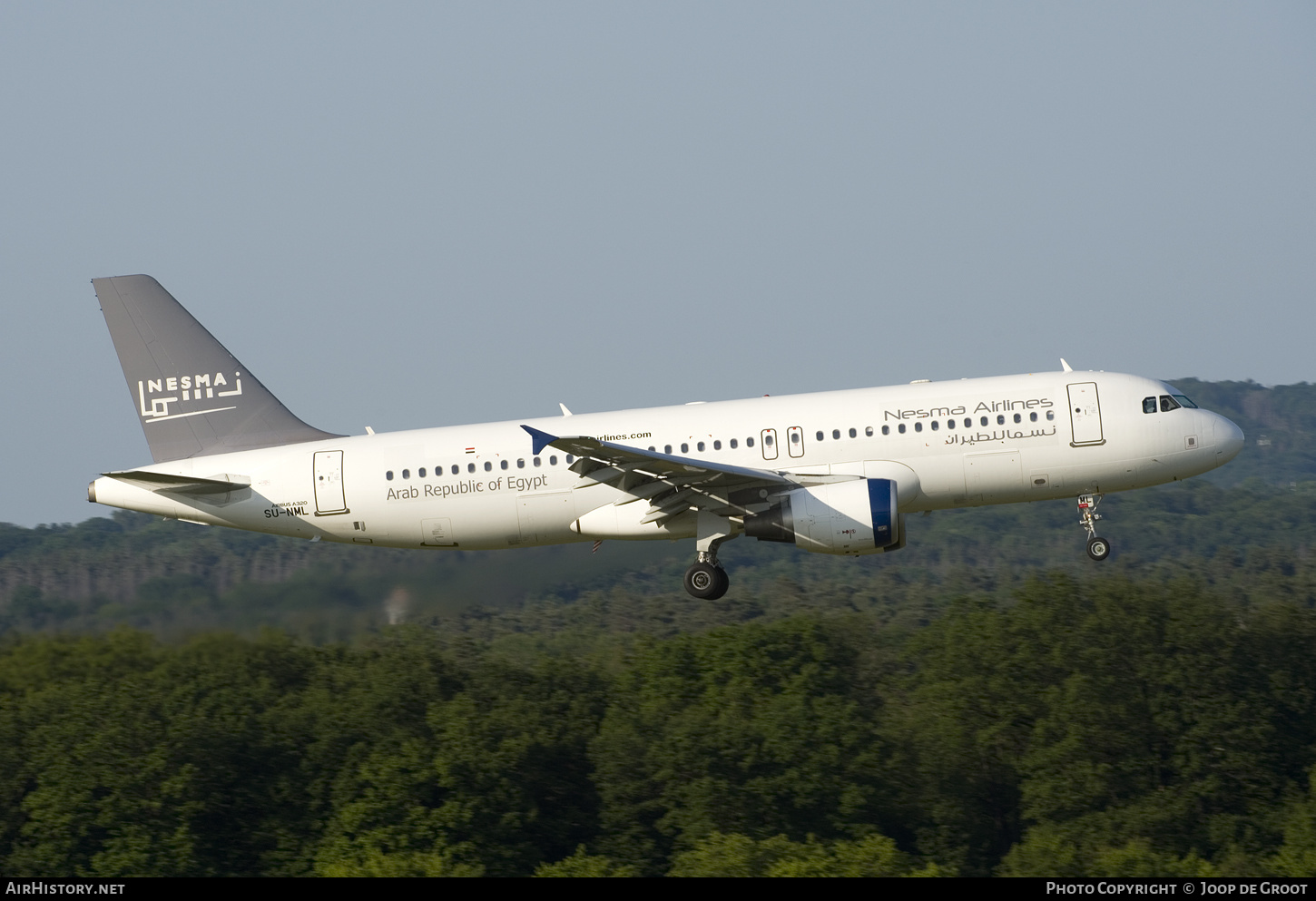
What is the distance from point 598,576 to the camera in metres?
42.0

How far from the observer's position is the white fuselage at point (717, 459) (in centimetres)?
3309

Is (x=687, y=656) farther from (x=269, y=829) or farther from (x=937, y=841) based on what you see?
(x=269, y=829)

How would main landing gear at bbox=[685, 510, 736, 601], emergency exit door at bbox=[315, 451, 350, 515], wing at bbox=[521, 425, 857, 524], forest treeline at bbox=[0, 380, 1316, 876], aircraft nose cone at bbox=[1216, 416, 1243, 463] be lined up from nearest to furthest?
wing at bbox=[521, 425, 857, 524], main landing gear at bbox=[685, 510, 736, 601], aircraft nose cone at bbox=[1216, 416, 1243, 463], emergency exit door at bbox=[315, 451, 350, 515], forest treeline at bbox=[0, 380, 1316, 876]

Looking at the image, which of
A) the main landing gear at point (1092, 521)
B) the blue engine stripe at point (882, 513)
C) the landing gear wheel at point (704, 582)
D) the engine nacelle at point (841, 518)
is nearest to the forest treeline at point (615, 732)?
the landing gear wheel at point (704, 582)

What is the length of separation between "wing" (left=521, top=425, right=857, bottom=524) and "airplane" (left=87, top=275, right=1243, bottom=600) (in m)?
0.05

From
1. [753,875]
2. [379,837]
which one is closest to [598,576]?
[753,875]

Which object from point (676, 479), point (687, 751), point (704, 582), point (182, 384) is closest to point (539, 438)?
point (676, 479)

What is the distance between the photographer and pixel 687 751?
2052 inches

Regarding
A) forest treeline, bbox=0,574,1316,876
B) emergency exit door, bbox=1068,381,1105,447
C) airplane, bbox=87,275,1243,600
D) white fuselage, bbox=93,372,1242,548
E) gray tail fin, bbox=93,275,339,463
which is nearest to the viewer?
airplane, bbox=87,275,1243,600

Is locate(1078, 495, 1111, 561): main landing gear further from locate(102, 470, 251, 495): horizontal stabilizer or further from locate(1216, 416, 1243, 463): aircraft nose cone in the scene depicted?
locate(102, 470, 251, 495): horizontal stabilizer

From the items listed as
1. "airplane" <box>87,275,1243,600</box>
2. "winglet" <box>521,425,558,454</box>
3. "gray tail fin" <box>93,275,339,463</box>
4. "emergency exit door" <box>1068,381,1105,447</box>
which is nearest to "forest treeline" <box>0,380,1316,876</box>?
"airplane" <box>87,275,1243,600</box>

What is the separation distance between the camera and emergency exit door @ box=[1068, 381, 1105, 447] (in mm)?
33219

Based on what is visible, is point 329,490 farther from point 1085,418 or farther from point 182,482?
point 1085,418

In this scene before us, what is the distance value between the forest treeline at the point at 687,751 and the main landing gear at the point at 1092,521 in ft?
47.1
